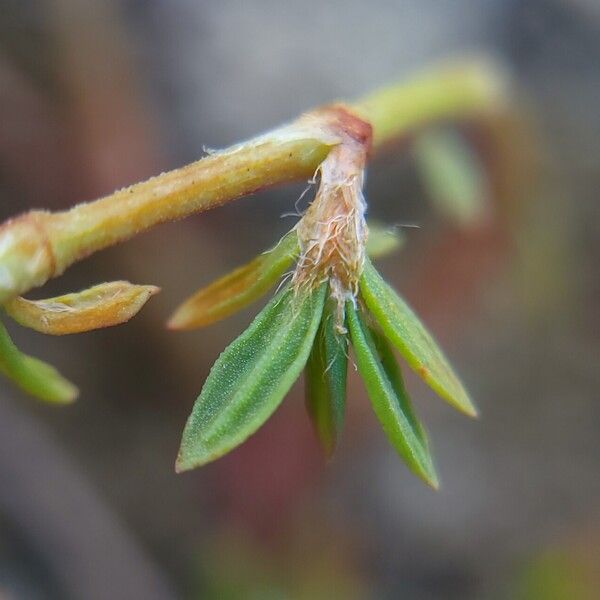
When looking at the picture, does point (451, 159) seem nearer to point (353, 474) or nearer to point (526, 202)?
point (526, 202)

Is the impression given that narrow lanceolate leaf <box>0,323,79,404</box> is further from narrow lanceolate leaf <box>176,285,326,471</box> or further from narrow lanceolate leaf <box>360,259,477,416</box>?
narrow lanceolate leaf <box>360,259,477,416</box>

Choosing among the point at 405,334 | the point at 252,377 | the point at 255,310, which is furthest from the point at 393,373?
the point at 255,310

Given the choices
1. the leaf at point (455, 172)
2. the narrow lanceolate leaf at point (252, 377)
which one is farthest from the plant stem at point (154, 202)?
the leaf at point (455, 172)

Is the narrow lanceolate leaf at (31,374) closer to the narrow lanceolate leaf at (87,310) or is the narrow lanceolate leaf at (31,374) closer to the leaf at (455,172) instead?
the narrow lanceolate leaf at (87,310)

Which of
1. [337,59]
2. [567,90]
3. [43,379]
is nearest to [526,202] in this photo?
[567,90]

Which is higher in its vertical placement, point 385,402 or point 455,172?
point 455,172

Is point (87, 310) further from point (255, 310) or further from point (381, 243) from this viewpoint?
point (255, 310)
